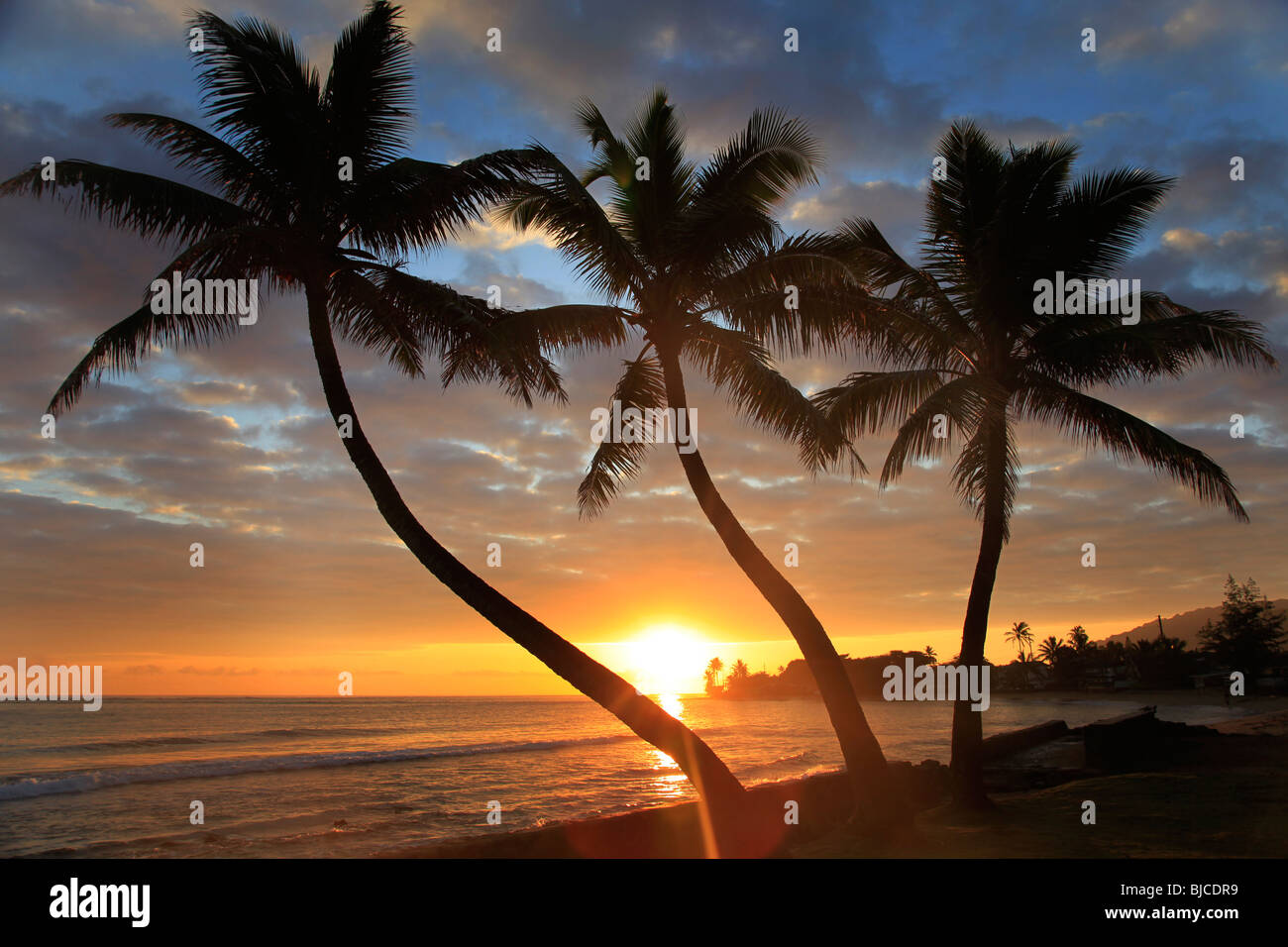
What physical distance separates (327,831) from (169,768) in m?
13.6

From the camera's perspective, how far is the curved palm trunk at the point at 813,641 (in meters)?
9.22

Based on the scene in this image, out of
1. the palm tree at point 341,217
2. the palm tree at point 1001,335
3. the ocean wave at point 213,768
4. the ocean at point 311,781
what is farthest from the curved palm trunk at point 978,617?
the ocean wave at point 213,768

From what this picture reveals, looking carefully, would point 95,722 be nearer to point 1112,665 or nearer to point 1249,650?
point 1249,650

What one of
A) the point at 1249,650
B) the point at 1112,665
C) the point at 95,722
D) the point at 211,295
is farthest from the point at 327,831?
the point at 1112,665

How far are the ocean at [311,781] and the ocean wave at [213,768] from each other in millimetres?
75

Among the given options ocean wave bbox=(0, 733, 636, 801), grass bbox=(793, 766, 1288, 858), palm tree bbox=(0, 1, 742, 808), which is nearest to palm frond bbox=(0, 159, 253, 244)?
palm tree bbox=(0, 1, 742, 808)

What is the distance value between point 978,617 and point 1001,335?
4.19m

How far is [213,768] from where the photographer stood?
25.0 metres

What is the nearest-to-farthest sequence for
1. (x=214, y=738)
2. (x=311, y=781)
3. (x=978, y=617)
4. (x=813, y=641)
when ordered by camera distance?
(x=813, y=641)
(x=978, y=617)
(x=311, y=781)
(x=214, y=738)

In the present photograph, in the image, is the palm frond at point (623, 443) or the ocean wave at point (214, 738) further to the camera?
the ocean wave at point (214, 738)

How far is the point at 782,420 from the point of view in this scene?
10039 millimetres

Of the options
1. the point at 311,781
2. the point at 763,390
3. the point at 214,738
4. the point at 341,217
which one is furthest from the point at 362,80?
the point at 214,738

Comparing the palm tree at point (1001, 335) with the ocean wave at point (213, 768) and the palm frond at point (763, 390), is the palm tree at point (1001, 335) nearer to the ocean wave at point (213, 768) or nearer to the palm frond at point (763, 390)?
the palm frond at point (763, 390)

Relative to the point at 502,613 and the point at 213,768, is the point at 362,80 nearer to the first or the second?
the point at 502,613
